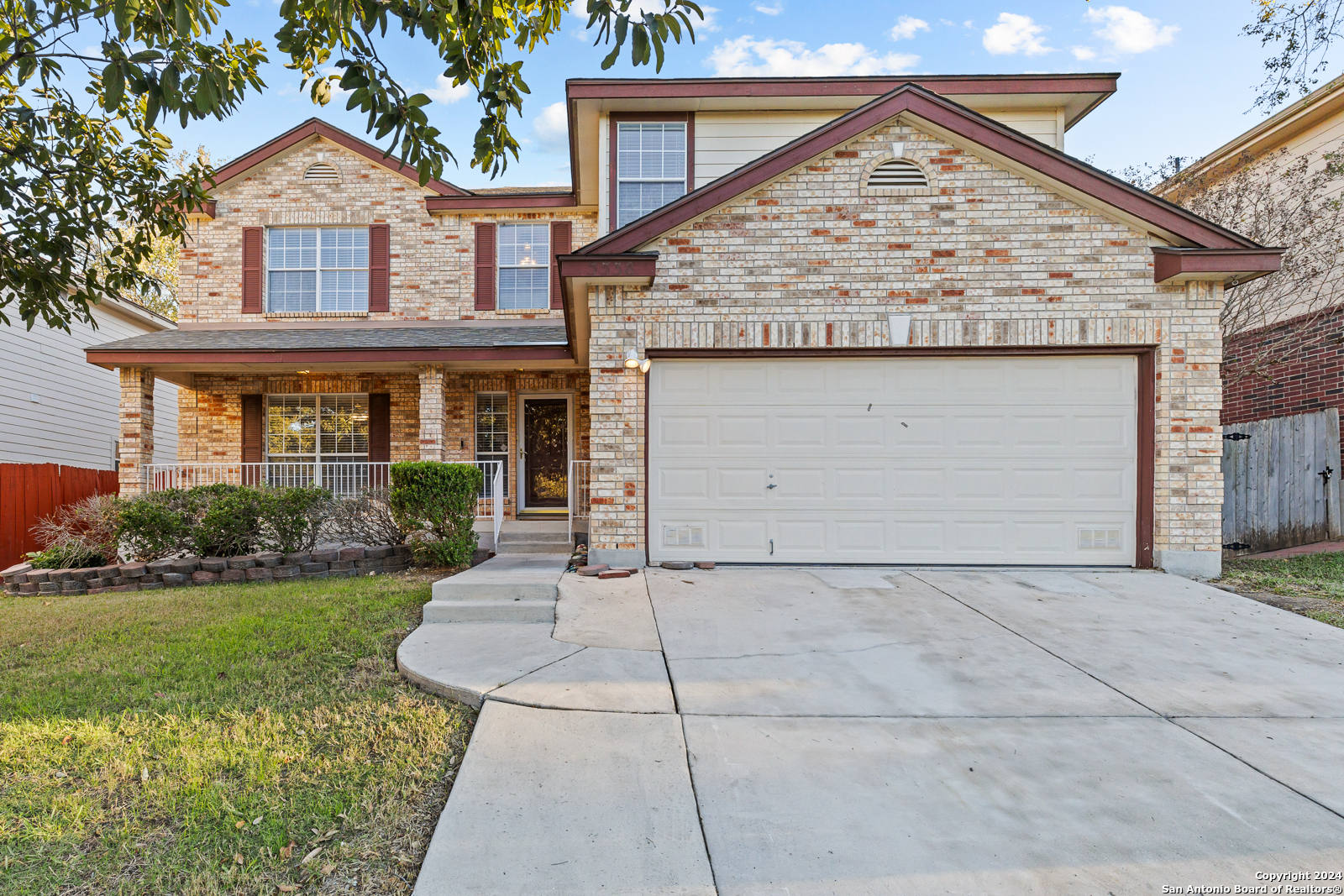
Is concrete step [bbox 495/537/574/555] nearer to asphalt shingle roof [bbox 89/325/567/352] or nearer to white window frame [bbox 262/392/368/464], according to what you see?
asphalt shingle roof [bbox 89/325/567/352]

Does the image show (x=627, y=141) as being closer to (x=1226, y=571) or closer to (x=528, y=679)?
(x=528, y=679)

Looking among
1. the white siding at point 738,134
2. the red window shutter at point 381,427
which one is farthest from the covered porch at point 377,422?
the white siding at point 738,134

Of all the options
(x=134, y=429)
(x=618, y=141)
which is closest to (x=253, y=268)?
(x=134, y=429)

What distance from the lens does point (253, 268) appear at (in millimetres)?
12445

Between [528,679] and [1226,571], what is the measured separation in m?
7.99

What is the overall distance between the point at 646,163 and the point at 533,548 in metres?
6.43

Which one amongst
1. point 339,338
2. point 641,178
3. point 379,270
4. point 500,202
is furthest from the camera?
point 379,270

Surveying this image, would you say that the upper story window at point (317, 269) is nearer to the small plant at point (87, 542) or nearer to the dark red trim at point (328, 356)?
the dark red trim at point (328, 356)

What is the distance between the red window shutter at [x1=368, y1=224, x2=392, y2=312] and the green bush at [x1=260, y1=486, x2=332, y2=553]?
208 inches

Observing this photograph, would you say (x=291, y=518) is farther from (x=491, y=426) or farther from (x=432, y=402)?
(x=491, y=426)

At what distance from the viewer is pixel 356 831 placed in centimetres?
251

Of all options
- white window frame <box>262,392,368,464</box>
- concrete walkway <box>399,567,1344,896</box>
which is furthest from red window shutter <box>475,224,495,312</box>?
concrete walkway <box>399,567,1344,896</box>

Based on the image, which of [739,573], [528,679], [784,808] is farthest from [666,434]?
[784,808]

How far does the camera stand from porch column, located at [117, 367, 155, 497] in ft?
34.9
